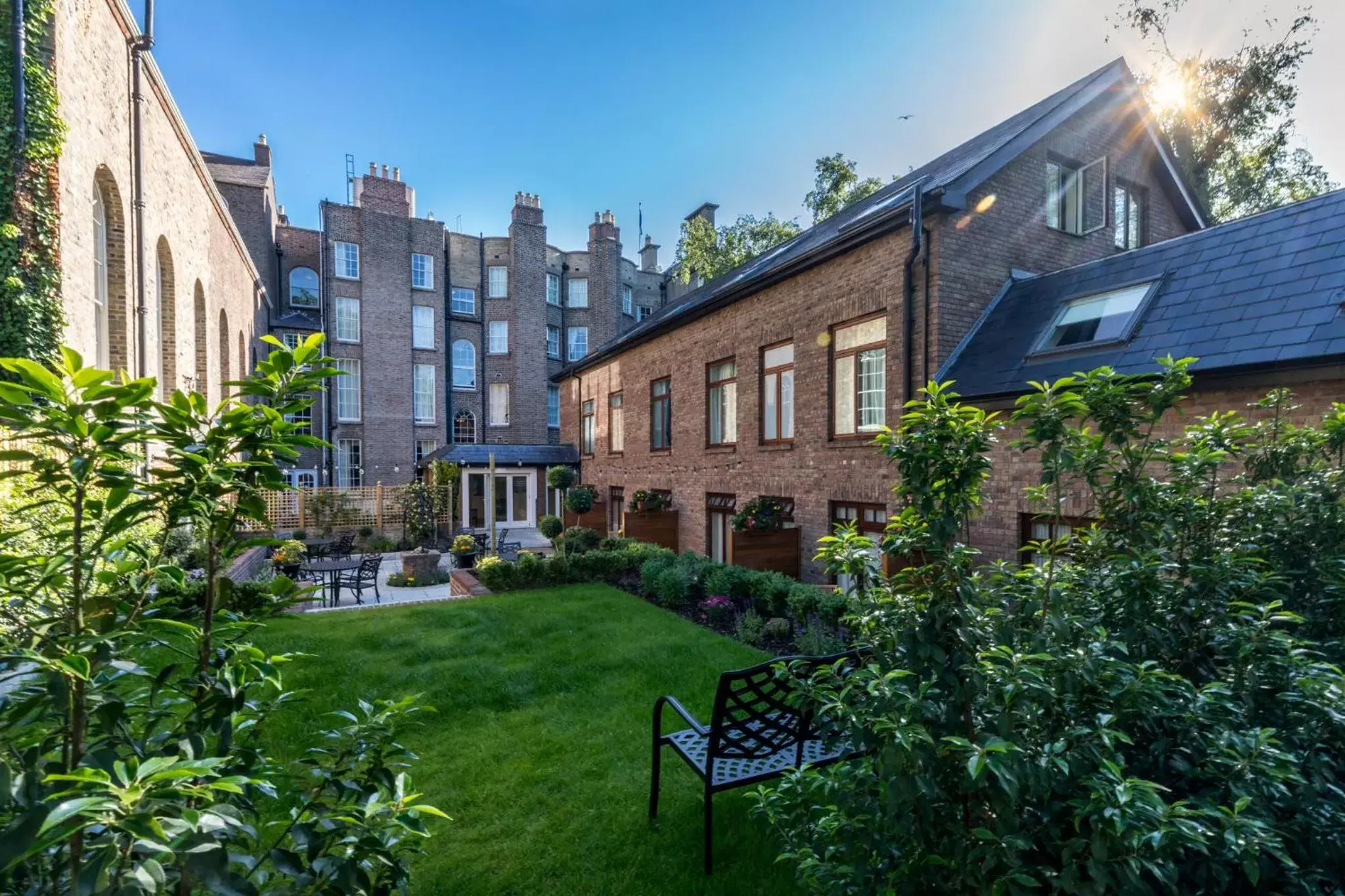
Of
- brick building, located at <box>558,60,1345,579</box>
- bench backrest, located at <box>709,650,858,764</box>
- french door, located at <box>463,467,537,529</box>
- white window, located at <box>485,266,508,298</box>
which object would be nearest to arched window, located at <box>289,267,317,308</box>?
white window, located at <box>485,266,508,298</box>

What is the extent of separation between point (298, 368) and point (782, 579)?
785 centimetres

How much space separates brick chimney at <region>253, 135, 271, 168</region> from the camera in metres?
29.7

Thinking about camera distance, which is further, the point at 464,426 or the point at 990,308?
the point at 464,426

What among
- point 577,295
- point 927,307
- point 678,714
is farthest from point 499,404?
point 678,714

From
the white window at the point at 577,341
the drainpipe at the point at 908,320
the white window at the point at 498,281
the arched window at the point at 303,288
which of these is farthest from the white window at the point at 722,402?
the arched window at the point at 303,288

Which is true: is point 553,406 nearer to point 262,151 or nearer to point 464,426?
point 464,426

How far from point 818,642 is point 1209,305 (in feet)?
19.6

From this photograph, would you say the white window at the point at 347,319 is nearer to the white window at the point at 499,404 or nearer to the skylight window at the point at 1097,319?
the white window at the point at 499,404

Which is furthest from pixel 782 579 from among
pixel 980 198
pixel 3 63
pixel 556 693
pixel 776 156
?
pixel 776 156

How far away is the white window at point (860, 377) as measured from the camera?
959 centimetres

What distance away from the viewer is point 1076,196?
10625mm

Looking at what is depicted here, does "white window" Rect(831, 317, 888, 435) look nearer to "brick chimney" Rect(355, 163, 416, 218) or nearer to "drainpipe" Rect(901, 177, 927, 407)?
"drainpipe" Rect(901, 177, 927, 407)

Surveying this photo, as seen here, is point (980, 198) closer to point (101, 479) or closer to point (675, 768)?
point (675, 768)

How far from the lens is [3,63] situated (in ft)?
27.2
